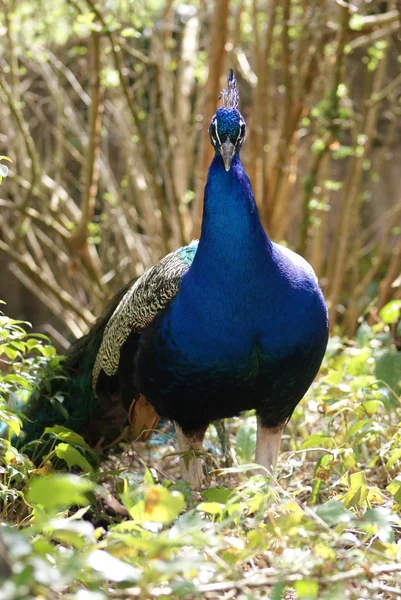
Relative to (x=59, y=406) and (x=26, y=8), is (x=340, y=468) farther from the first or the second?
(x=26, y=8)

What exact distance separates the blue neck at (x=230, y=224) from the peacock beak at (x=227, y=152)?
0.11 ft

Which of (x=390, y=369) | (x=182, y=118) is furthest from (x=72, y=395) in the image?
(x=182, y=118)

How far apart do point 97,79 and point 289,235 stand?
2.57 meters

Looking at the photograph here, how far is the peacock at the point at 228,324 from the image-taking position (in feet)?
6.98

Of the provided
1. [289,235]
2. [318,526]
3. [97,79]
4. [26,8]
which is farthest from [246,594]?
[289,235]

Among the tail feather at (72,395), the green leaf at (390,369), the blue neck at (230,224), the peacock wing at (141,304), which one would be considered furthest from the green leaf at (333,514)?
the green leaf at (390,369)

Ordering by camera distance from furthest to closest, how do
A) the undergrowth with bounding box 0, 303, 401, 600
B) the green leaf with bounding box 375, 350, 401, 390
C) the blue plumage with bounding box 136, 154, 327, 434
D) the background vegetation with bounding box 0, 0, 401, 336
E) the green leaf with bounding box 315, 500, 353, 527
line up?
the background vegetation with bounding box 0, 0, 401, 336, the green leaf with bounding box 375, 350, 401, 390, the blue plumage with bounding box 136, 154, 327, 434, the green leaf with bounding box 315, 500, 353, 527, the undergrowth with bounding box 0, 303, 401, 600

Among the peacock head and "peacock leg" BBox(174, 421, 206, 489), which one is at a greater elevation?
the peacock head

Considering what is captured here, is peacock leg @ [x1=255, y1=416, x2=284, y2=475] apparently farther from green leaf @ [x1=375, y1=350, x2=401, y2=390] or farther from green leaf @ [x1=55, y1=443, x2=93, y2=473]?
green leaf @ [x1=375, y1=350, x2=401, y2=390]

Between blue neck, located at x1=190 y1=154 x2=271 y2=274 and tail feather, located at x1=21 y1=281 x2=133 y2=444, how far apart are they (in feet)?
2.15

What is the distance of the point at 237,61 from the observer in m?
4.58

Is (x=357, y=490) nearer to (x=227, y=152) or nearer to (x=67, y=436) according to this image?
(x=67, y=436)

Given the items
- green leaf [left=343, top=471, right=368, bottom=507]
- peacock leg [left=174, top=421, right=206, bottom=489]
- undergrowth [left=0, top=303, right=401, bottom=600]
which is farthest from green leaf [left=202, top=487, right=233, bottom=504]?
peacock leg [left=174, top=421, right=206, bottom=489]

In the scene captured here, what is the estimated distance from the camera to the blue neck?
2.17 meters
